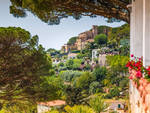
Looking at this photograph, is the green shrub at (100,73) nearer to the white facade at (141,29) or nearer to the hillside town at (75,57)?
the hillside town at (75,57)

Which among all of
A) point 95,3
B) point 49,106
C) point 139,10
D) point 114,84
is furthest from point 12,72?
point 114,84

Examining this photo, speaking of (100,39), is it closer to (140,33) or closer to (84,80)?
(84,80)

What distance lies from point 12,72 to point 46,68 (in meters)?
1.19

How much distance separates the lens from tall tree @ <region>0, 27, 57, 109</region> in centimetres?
561

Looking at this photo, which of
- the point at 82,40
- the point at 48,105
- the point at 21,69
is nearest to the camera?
the point at 21,69

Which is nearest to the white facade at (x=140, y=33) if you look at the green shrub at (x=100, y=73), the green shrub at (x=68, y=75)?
the green shrub at (x=100, y=73)

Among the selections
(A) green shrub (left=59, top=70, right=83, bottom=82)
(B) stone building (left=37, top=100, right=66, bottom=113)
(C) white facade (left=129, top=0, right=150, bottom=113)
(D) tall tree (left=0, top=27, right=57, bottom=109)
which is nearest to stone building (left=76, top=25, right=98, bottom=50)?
(A) green shrub (left=59, top=70, right=83, bottom=82)

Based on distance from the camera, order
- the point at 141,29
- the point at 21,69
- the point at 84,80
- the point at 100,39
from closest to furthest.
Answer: the point at 141,29
the point at 21,69
the point at 84,80
the point at 100,39

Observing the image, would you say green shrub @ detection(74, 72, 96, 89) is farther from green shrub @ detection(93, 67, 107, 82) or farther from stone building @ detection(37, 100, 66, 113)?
stone building @ detection(37, 100, 66, 113)

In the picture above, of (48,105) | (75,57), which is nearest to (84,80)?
(75,57)

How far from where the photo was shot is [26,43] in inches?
236

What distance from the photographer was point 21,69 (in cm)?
594

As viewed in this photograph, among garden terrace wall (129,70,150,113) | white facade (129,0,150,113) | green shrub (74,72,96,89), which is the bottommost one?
green shrub (74,72,96,89)

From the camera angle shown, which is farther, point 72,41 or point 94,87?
point 72,41
